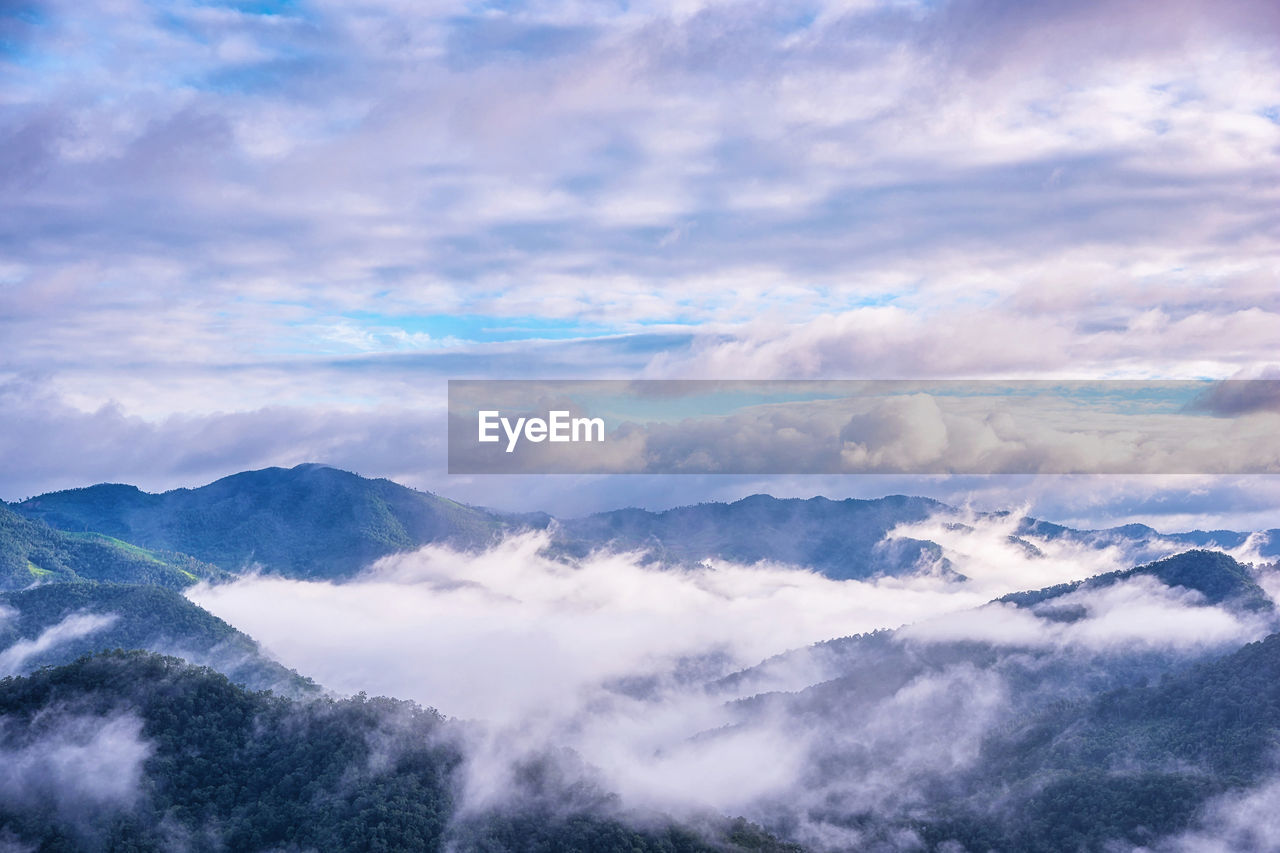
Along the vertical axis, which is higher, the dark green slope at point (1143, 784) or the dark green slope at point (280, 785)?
the dark green slope at point (280, 785)

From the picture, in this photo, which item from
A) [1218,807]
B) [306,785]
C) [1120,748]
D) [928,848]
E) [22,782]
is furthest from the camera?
[1120,748]

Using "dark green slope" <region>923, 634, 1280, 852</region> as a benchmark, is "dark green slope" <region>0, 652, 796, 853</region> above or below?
above

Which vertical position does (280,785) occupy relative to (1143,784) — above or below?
above

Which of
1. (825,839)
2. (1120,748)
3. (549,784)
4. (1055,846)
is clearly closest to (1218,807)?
(1055,846)

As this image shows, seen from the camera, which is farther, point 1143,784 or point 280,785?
point 1143,784

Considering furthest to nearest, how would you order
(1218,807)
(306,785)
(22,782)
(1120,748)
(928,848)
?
(1120,748) → (928,848) → (1218,807) → (306,785) → (22,782)

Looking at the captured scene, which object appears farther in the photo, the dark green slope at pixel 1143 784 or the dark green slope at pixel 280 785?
the dark green slope at pixel 1143 784

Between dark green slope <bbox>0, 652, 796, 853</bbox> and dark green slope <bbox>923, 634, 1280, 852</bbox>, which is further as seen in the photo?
dark green slope <bbox>923, 634, 1280, 852</bbox>

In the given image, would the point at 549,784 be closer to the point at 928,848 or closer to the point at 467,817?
the point at 467,817
